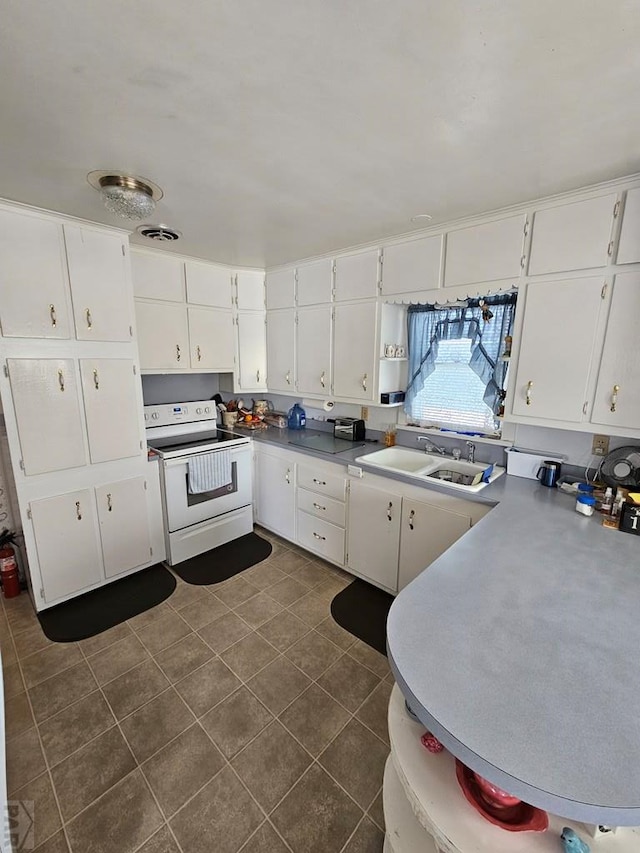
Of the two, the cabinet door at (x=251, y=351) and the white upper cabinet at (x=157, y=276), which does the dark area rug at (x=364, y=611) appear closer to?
the cabinet door at (x=251, y=351)

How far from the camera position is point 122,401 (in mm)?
2518

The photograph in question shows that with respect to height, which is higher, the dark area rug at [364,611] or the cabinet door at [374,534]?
the cabinet door at [374,534]

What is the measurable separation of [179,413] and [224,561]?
1297mm

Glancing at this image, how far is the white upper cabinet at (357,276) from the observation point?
101 inches

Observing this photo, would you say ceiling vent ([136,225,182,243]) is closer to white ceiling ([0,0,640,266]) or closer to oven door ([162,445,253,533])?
white ceiling ([0,0,640,266])

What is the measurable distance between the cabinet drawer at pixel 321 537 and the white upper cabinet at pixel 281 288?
1815 millimetres

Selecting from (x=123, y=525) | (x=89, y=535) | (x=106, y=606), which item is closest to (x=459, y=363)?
(x=123, y=525)

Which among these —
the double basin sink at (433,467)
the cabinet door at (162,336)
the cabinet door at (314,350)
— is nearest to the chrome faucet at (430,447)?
the double basin sink at (433,467)

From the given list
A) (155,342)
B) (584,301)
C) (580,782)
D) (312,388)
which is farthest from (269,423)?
(580,782)

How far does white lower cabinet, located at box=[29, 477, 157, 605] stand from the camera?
89.8 inches

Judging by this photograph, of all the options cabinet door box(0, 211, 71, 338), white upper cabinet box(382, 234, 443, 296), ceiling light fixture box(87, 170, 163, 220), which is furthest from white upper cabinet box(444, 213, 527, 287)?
cabinet door box(0, 211, 71, 338)

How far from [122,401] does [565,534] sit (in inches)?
105

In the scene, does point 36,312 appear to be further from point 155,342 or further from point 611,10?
point 611,10

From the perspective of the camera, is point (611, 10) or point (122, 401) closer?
point (611, 10)
